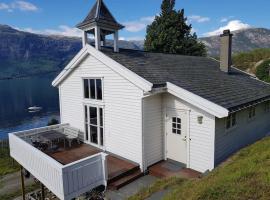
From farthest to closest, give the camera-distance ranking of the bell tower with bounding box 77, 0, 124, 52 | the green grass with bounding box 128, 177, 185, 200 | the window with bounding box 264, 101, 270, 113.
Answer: the window with bounding box 264, 101, 270, 113 < the bell tower with bounding box 77, 0, 124, 52 < the green grass with bounding box 128, 177, 185, 200

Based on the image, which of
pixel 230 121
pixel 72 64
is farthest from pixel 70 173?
pixel 230 121

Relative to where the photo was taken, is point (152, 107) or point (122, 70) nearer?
point (122, 70)

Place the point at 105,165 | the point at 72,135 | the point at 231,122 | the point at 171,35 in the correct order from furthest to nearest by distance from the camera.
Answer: the point at 171,35 → the point at 72,135 → the point at 231,122 → the point at 105,165

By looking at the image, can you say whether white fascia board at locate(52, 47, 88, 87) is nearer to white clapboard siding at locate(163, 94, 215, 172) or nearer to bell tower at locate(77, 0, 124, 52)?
bell tower at locate(77, 0, 124, 52)

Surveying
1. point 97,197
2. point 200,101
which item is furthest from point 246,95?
point 97,197

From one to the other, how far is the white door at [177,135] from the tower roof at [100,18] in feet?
17.0

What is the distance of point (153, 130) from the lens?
29.9 ft

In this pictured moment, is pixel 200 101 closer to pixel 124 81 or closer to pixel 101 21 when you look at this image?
pixel 124 81

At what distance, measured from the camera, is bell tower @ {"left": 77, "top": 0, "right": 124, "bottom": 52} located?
10312 mm

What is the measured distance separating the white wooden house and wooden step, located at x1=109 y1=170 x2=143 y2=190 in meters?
0.32

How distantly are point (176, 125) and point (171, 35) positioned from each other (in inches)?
931

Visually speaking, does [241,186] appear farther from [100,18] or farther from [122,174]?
[100,18]

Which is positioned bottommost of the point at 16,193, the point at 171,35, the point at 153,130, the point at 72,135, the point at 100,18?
the point at 16,193

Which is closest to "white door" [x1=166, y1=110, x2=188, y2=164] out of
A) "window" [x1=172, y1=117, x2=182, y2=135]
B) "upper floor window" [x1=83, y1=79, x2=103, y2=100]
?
"window" [x1=172, y1=117, x2=182, y2=135]
